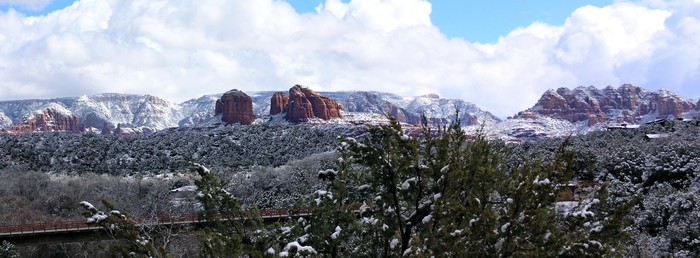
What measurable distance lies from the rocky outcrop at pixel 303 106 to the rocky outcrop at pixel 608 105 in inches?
2514

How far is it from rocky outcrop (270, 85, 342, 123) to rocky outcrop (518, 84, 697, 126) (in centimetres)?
6386

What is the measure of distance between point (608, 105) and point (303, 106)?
325 feet

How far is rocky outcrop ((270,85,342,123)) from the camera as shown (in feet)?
528

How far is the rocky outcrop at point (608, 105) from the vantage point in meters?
178

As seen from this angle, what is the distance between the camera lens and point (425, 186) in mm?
8156

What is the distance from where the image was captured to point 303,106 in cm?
16162

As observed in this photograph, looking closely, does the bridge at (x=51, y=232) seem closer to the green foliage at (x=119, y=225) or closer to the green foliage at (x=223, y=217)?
the green foliage at (x=223, y=217)

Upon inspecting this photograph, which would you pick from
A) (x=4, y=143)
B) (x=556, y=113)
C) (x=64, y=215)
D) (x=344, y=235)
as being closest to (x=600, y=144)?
(x=64, y=215)

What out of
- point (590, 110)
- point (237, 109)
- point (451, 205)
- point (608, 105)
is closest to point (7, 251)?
point (451, 205)

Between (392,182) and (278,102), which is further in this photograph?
(278,102)

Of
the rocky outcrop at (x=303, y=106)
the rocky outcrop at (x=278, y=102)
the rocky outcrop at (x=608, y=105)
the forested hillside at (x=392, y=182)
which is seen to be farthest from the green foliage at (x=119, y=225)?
the rocky outcrop at (x=608, y=105)

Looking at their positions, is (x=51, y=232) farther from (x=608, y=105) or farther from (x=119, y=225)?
(x=608, y=105)

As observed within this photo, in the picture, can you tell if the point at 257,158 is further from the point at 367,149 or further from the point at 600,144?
the point at 367,149

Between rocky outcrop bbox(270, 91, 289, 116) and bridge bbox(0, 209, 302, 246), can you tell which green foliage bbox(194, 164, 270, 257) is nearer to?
bridge bbox(0, 209, 302, 246)
